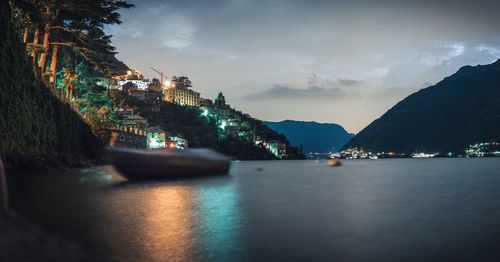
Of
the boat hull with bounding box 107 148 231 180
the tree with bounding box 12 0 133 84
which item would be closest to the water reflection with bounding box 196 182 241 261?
the boat hull with bounding box 107 148 231 180

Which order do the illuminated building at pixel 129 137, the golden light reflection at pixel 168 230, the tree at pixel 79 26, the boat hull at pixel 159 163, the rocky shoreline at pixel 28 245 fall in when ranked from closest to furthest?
the rocky shoreline at pixel 28 245, the golden light reflection at pixel 168 230, the boat hull at pixel 159 163, the tree at pixel 79 26, the illuminated building at pixel 129 137

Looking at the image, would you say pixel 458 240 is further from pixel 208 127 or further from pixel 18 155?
pixel 208 127

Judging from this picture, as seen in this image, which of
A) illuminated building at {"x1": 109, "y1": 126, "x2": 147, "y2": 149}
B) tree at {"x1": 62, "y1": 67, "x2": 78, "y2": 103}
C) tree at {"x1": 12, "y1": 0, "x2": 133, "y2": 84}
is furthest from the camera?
illuminated building at {"x1": 109, "y1": 126, "x2": 147, "y2": 149}

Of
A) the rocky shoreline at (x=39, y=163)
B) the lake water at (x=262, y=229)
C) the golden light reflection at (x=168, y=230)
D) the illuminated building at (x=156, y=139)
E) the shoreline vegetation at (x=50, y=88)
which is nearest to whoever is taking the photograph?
the golden light reflection at (x=168, y=230)

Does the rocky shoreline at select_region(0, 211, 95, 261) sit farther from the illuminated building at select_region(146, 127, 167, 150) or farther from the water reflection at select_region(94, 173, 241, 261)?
the illuminated building at select_region(146, 127, 167, 150)

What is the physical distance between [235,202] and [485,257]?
1115 cm

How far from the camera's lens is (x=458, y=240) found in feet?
29.8

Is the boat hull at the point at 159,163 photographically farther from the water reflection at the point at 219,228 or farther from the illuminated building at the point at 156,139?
the illuminated building at the point at 156,139

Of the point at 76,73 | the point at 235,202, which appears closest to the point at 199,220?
the point at 235,202

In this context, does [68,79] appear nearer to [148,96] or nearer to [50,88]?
[50,88]

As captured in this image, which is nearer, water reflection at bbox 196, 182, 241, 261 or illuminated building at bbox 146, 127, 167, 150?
water reflection at bbox 196, 182, 241, 261

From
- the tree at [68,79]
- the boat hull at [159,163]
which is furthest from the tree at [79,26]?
the boat hull at [159,163]

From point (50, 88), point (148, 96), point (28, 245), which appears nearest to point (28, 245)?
point (28, 245)

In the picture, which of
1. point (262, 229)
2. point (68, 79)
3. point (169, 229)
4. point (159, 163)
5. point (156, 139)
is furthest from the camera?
point (156, 139)
